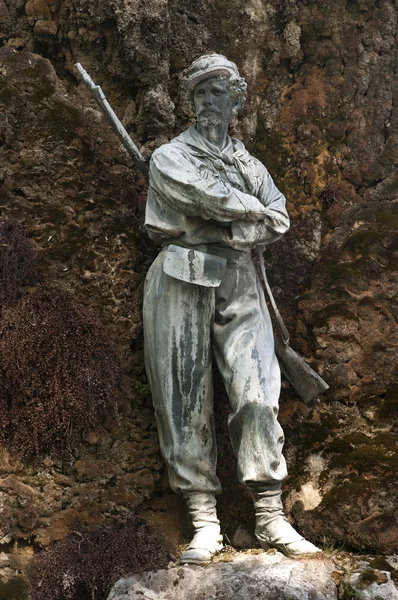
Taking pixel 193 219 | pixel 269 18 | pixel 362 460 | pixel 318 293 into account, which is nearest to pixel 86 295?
pixel 193 219

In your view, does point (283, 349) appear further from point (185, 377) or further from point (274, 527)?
point (274, 527)

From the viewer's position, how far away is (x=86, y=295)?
707 centimetres

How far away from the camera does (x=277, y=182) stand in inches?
305

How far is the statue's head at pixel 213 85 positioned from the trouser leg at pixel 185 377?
39.8 inches

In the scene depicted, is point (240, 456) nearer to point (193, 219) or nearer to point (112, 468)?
point (112, 468)

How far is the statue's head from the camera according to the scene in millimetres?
6754

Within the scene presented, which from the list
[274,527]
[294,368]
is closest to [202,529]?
[274,527]

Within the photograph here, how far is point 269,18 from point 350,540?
3.64 metres

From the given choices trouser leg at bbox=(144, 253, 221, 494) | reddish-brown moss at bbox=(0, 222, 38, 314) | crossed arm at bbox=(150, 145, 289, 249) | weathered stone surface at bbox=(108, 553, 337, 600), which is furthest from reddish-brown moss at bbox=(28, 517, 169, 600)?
crossed arm at bbox=(150, 145, 289, 249)

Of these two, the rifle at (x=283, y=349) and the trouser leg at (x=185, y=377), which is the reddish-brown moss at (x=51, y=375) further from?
the rifle at (x=283, y=349)

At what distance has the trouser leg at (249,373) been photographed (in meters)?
6.28

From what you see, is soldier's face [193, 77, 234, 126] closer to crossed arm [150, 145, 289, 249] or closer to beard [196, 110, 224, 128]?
beard [196, 110, 224, 128]

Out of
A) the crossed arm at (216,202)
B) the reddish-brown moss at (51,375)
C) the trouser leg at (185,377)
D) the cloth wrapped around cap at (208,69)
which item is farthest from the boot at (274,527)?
the cloth wrapped around cap at (208,69)

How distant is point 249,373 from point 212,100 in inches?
62.4
